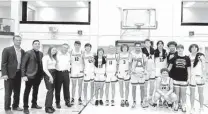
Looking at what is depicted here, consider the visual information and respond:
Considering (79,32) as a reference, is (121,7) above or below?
above

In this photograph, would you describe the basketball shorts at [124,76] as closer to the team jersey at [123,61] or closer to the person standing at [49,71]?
the team jersey at [123,61]

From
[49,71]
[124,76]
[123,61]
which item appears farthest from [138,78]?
[49,71]

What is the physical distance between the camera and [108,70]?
Answer: 808 cm

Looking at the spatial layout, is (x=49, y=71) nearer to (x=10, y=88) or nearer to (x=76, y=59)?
(x=10, y=88)

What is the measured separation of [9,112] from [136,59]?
3.99 meters

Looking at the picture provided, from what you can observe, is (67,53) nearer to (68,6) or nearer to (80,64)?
(80,64)

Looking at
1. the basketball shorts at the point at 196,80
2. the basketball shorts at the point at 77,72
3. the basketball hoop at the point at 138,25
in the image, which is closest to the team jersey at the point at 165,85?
the basketball shorts at the point at 196,80

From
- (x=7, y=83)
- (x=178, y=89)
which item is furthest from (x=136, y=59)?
(x=7, y=83)

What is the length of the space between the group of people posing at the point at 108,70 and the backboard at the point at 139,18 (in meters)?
6.86

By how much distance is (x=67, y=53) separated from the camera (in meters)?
7.79

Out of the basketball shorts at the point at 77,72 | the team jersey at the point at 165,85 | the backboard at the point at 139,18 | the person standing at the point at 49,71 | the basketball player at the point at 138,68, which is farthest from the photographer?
the backboard at the point at 139,18

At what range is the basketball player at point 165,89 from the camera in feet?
25.0

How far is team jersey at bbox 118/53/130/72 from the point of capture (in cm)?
802

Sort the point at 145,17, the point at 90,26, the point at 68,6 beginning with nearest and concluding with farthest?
the point at 145,17 < the point at 90,26 < the point at 68,6
